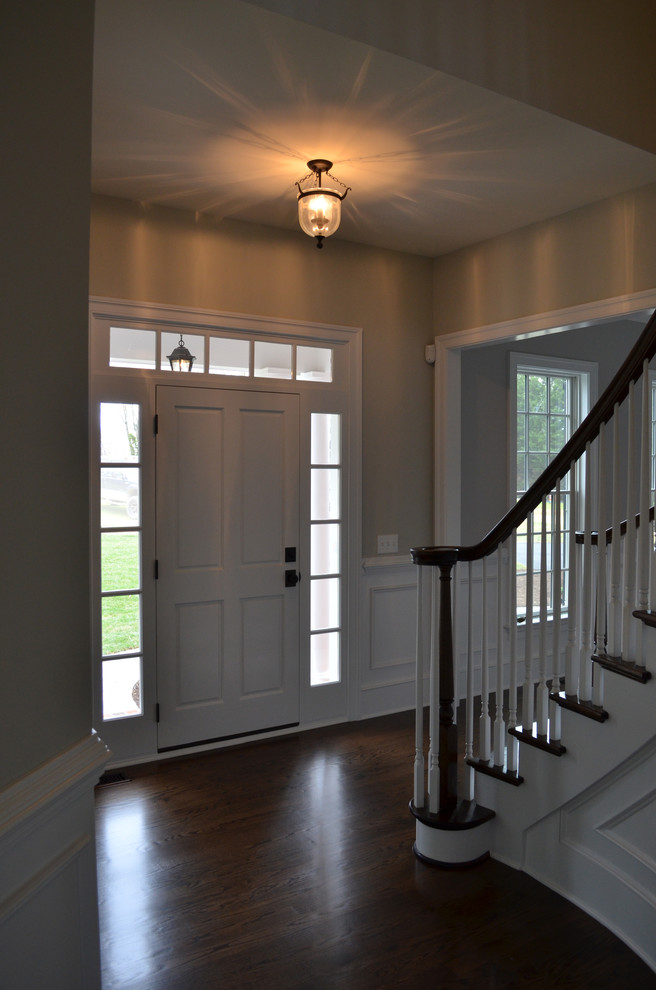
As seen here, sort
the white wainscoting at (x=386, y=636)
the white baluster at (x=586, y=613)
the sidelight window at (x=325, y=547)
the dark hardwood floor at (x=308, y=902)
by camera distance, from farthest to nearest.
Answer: the white wainscoting at (x=386, y=636) → the sidelight window at (x=325, y=547) → the white baluster at (x=586, y=613) → the dark hardwood floor at (x=308, y=902)

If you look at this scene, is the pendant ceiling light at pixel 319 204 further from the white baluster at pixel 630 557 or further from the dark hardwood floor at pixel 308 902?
the dark hardwood floor at pixel 308 902

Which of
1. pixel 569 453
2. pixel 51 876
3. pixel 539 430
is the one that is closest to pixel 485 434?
pixel 539 430

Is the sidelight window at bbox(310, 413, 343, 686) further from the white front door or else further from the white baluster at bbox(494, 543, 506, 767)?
the white baluster at bbox(494, 543, 506, 767)

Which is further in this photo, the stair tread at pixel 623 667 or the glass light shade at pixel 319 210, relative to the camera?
the glass light shade at pixel 319 210

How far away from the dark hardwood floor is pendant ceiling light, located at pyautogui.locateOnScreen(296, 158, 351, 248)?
2.59 metres

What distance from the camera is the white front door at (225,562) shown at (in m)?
3.68

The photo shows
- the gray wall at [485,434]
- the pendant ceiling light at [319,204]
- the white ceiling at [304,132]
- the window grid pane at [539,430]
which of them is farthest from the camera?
the window grid pane at [539,430]

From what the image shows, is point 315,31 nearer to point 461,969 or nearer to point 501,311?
point 501,311

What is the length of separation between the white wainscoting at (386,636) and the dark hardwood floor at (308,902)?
35.6 inches

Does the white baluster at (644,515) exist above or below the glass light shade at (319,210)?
below

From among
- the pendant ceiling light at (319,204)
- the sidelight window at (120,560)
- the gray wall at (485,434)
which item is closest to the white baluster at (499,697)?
the pendant ceiling light at (319,204)

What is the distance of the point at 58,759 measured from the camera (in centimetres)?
141

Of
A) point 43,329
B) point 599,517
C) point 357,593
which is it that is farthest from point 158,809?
point 43,329

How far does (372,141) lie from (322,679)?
2.88 meters
